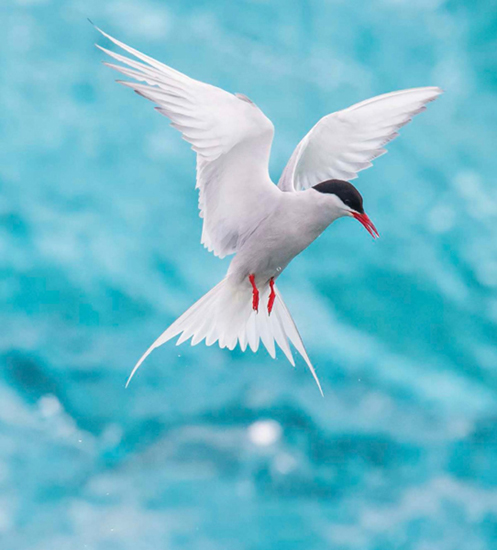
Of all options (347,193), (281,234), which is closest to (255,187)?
(281,234)

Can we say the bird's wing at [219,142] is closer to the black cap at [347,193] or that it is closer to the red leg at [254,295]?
the red leg at [254,295]

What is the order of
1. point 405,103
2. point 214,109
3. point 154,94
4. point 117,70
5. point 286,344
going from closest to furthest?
point 117,70 < point 154,94 < point 214,109 < point 405,103 < point 286,344

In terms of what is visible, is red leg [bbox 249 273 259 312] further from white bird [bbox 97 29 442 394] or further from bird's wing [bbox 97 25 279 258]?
bird's wing [bbox 97 25 279 258]

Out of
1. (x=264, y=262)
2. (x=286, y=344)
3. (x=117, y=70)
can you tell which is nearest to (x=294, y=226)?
(x=264, y=262)

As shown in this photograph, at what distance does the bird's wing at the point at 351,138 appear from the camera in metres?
4.44

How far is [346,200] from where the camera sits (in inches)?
158

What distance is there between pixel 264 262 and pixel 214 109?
2.86 feet

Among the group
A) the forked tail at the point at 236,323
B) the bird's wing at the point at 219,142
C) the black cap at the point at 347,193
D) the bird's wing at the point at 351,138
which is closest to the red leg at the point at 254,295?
the forked tail at the point at 236,323

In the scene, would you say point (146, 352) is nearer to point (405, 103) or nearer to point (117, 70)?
point (117, 70)

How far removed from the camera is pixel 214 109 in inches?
152

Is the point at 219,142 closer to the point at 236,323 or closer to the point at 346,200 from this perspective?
the point at 346,200

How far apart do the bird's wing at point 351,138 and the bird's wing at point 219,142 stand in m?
0.31

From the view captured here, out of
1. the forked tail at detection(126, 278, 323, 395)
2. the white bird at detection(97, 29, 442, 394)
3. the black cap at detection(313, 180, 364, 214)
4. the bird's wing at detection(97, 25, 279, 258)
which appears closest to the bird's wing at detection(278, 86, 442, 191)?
the white bird at detection(97, 29, 442, 394)

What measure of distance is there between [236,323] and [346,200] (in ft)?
3.47
